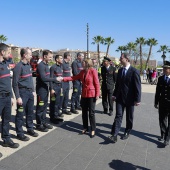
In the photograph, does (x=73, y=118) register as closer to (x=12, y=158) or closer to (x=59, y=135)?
(x=59, y=135)

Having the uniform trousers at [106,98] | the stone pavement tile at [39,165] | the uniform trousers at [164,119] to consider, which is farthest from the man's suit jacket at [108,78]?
the stone pavement tile at [39,165]

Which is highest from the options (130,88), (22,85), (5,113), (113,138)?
(22,85)

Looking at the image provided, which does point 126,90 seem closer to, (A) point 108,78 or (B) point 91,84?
(B) point 91,84

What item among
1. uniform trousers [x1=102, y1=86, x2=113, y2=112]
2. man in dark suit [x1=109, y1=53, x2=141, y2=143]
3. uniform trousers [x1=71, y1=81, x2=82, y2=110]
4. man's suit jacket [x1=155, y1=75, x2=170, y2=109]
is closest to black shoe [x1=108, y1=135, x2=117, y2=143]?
man in dark suit [x1=109, y1=53, x2=141, y2=143]

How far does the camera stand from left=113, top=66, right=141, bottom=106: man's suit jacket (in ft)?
16.3

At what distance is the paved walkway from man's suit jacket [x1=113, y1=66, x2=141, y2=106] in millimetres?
914

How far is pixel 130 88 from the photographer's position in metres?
5.07

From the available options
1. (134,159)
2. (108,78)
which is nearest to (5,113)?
(134,159)

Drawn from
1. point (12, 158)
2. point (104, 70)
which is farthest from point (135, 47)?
point (12, 158)

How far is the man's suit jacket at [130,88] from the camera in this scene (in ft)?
16.3

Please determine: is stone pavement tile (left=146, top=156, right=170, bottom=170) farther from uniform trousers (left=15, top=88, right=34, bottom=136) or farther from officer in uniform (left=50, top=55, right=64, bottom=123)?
officer in uniform (left=50, top=55, right=64, bottom=123)

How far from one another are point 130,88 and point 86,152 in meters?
1.68

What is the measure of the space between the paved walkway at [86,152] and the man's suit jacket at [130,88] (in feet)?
3.00

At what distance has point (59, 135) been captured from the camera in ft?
17.5
